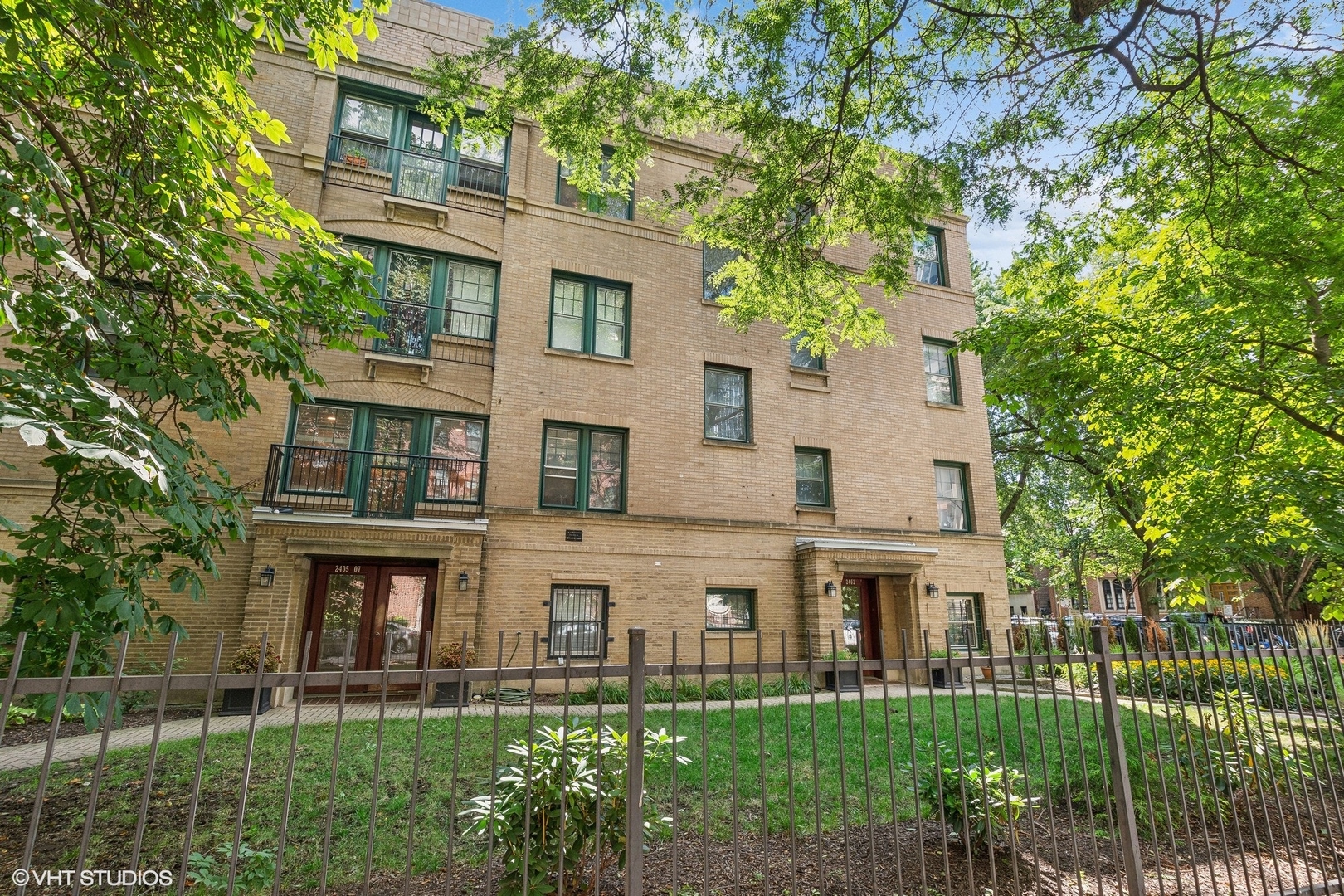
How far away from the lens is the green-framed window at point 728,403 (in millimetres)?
15133

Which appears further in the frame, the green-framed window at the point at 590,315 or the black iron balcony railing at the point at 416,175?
the green-framed window at the point at 590,315

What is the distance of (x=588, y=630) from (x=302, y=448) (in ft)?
21.1

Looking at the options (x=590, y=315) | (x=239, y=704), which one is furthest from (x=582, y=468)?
(x=239, y=704)

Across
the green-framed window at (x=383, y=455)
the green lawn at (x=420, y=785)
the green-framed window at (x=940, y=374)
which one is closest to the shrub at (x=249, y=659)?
the green lawn at (x=420, y=785)

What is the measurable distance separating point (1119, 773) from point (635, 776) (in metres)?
3.52

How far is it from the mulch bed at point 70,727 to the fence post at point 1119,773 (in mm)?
10253

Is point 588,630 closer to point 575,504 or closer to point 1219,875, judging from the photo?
point 575,504

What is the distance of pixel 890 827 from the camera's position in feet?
18.7

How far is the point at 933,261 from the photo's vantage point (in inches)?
729

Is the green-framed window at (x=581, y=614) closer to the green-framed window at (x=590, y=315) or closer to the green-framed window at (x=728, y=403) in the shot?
the green-framed window at (x=728, y=403)

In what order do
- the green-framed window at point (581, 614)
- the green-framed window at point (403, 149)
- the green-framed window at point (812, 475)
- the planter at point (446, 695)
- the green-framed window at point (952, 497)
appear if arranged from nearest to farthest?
the planter at point (446, 695) < the green-framed window at point (581, 614) < the green-framed window at point (403, 149) < the green-framed window at point (812, 475) < the green-framed window at point (952, 497)

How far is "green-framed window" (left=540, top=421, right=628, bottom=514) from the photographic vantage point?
1348 cm

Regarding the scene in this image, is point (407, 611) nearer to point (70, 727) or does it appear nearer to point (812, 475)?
point (70, 727)

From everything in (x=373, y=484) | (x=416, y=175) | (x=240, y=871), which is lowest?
(x=240, y=871)
